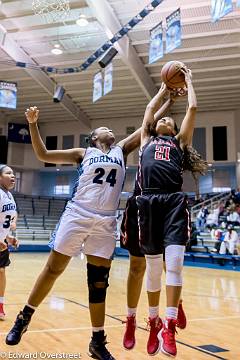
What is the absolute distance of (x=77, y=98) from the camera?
65.1 feet

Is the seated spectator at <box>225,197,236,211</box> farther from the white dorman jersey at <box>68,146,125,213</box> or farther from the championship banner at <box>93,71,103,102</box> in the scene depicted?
the white dorman jersey at <box>68,146,125,213</box>

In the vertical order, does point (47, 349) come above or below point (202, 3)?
below

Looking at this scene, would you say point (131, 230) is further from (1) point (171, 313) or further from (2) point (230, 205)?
(2) point (230, 205)

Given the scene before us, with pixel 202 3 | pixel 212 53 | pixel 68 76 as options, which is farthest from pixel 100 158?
pixel 68 76

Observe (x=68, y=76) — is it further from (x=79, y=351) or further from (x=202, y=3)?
(x=79, y=351)

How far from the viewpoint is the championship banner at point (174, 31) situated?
28.1ft

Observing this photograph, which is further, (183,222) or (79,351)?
(79,351)

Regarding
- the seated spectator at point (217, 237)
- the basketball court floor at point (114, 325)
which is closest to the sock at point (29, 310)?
the basketball court floor at point (114, 325)

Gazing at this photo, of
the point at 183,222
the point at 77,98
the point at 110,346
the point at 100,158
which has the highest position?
the point at 77,98

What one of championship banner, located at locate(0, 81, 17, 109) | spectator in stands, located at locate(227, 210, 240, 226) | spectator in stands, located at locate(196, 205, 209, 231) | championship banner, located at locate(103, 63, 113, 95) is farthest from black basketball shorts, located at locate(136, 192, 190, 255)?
spectator in stands, located at locate(196, 205, 209, 231)

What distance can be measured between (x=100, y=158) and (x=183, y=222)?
771mm

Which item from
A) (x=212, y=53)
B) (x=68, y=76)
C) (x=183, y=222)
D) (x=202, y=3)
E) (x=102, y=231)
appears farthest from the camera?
(x=68, y=76)

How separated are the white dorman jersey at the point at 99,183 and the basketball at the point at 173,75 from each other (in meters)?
0.70

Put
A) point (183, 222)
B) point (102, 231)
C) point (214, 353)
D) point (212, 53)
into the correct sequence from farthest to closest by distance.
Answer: point (212, 53) < point (214, 353) < point (102, 231) < point (183, 222)
